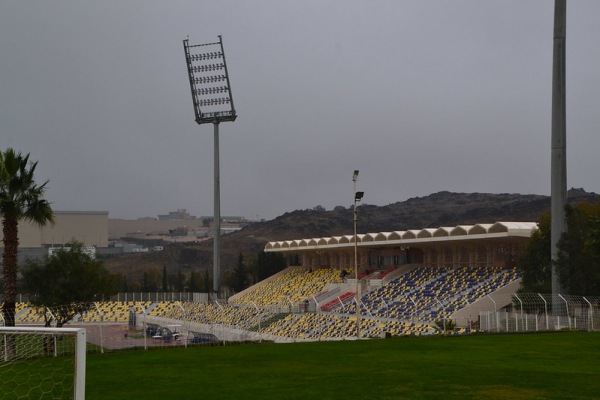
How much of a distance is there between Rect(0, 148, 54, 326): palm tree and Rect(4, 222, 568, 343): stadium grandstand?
11.4 metres

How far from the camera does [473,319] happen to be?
43.5 m

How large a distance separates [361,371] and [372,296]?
41868mm

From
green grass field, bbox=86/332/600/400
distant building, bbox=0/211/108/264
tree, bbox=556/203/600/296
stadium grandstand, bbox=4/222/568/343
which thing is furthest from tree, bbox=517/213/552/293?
distant building, bbox=0/211/108/264

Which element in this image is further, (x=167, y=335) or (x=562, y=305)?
(x=167, y=335)

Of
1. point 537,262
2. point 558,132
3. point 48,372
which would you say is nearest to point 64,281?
point 48,372

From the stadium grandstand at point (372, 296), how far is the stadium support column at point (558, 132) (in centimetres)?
528

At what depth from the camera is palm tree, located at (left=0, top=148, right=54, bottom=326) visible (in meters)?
29.2

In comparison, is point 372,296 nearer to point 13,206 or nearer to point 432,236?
point 432,236

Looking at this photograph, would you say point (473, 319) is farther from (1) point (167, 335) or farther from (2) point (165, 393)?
(2) point (165, 393)

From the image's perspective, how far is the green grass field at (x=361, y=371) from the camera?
581 inches

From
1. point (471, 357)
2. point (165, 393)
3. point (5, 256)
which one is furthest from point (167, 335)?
point (165, 393)

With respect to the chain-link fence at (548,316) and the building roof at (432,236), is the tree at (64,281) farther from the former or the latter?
the building roof at (432,236)

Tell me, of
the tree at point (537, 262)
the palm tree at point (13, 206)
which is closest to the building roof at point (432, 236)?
the tree at point (537, 262)

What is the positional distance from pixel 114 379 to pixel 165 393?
3.18m
